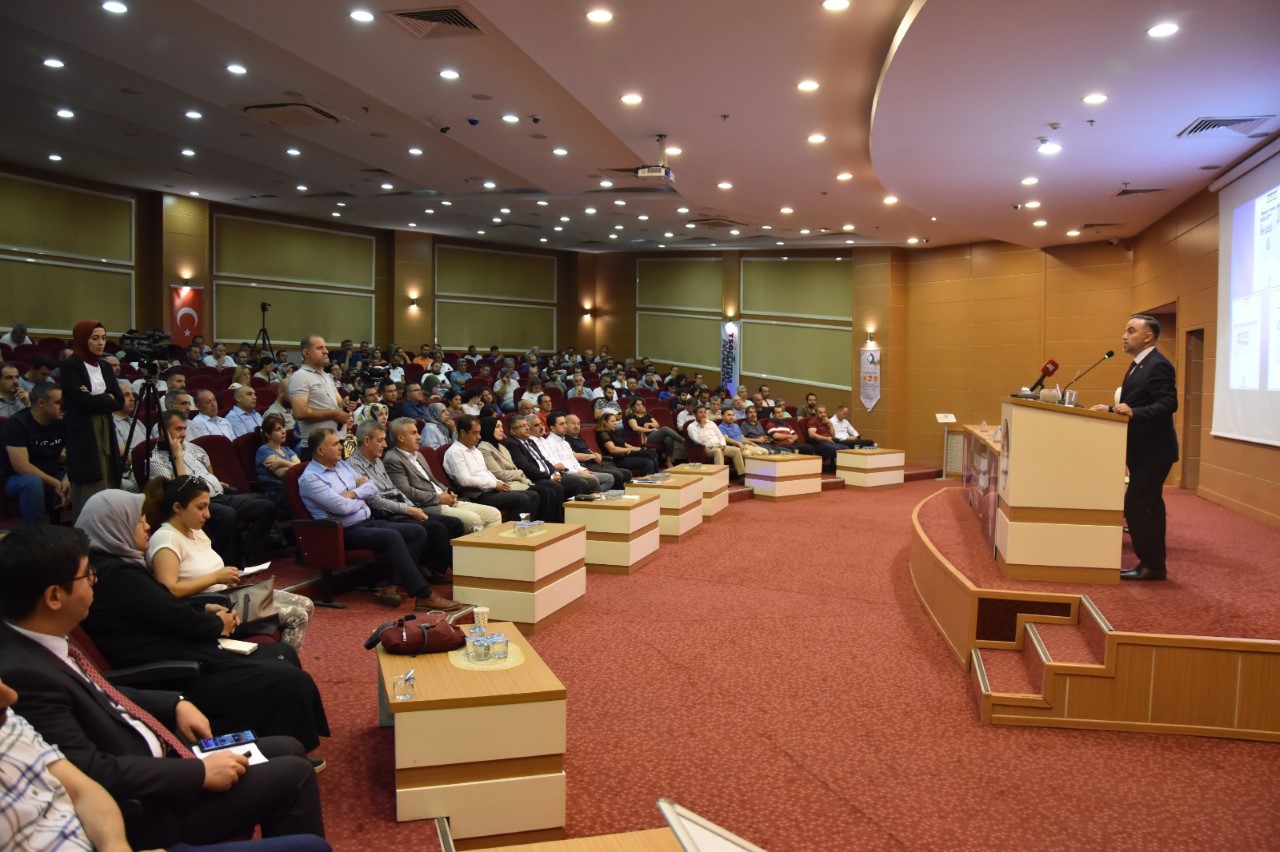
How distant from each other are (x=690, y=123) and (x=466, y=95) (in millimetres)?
1974

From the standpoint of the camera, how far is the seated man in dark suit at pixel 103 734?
1745 millimetres

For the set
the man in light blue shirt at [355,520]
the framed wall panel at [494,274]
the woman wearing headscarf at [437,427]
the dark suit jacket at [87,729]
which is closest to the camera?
the dark suit jacket at [87,729]

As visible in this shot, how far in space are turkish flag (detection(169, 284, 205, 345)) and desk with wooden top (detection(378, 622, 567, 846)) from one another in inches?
508

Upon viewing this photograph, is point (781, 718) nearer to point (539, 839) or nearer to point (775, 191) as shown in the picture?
point (539, 839)

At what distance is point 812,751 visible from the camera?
3.24m

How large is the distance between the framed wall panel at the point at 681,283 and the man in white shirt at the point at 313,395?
1318 cm

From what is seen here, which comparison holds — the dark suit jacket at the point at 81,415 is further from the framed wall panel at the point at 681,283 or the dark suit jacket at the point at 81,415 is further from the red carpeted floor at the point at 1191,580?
the framed wall panel at the point at 681,283

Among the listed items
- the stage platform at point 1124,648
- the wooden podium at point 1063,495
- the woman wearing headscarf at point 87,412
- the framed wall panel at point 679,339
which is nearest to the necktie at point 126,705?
the woman wearing headscarf at point 87,412

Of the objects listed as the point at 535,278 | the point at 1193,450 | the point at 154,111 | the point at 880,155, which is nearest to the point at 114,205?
the point at 154,111

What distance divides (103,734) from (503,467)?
4846 millimetres

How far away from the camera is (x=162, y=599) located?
270 cm

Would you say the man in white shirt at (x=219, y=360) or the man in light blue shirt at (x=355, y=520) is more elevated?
the man in white shirt at (x=219, y=360)

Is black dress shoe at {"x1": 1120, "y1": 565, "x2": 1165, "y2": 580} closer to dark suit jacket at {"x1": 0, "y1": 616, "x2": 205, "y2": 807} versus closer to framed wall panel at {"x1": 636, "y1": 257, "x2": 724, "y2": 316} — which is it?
dark suit jacket at {"x1": 0, "y1": 616, "x2": 205, "y2": 807}

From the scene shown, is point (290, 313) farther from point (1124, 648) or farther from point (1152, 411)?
point (1124, 648)
